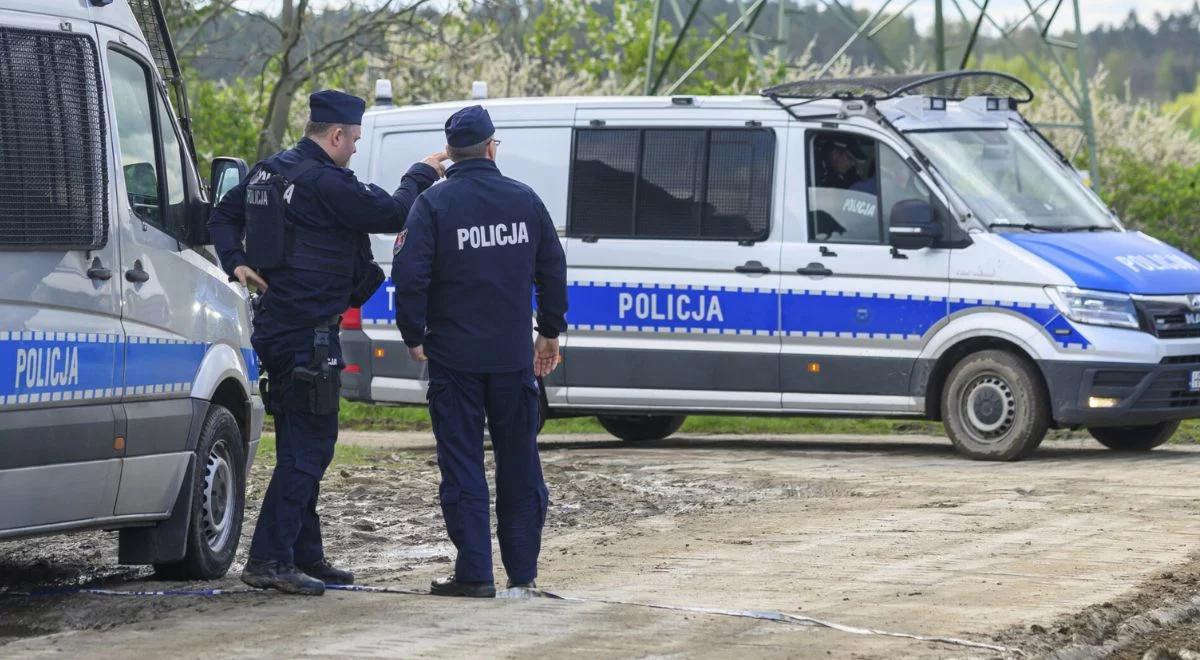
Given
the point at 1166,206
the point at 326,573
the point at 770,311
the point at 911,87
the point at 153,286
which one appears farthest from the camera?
the point at 1166,206

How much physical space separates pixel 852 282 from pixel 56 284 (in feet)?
23.5

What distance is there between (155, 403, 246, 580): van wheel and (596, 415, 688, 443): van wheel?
22.7 feet

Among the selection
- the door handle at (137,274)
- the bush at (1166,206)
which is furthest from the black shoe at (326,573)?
the bush at (1166,206)

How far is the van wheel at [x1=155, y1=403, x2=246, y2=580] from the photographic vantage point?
7836mm

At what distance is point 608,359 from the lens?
44.5 ft

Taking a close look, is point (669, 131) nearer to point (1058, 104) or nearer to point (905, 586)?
point (905, 586)

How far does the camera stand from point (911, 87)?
534 inches

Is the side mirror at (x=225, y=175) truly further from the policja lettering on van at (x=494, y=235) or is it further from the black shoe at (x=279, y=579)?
the black shoe at (x=279, y=579)

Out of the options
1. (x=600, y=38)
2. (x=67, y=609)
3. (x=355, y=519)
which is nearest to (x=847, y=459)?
(x=355, y=519)

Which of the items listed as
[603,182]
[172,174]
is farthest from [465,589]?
[603,182]

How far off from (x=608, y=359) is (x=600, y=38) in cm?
2323

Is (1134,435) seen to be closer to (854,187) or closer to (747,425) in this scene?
(854,187)

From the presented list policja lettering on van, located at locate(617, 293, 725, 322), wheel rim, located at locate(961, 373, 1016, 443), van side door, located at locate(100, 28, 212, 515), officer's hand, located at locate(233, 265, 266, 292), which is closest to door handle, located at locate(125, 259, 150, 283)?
van side door, located at locate(100, 28, 212, 515)

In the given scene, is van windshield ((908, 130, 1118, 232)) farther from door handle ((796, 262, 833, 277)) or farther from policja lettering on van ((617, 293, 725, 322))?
policja lettering on van ((617, 293, 725, 322))
